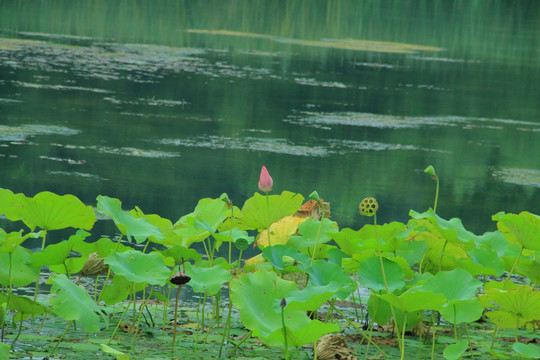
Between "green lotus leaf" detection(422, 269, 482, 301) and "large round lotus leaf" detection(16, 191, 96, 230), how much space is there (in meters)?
1.01

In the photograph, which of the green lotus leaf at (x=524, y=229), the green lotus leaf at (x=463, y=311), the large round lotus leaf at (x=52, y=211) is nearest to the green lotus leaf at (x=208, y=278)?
the large round lotus leaf at (x=52, y=211)

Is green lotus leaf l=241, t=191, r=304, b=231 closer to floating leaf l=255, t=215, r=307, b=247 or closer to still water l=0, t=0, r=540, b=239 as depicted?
floating leaf l=255, t=215, r=307, b=247

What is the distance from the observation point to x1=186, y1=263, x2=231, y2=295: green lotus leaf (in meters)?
2.39

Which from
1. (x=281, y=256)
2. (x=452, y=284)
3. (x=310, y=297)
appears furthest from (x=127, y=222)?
(x=452, y=284)

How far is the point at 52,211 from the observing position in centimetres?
253

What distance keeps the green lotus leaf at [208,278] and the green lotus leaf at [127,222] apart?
187 mm

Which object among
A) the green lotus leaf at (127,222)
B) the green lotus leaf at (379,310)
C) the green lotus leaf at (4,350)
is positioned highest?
the green lotus leaf at (127,222)

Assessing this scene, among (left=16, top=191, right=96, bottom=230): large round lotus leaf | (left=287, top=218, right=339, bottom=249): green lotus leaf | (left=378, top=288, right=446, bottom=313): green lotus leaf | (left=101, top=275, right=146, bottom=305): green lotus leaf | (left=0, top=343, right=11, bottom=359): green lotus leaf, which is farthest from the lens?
(left=287, top=218, right=339, bottom=249): green lotus leaf

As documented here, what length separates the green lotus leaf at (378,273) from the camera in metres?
2.43

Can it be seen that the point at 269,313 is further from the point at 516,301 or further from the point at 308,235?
the point at 516,301

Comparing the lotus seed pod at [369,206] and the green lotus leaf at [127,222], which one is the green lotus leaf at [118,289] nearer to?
the green lotus leaf at [127,222]

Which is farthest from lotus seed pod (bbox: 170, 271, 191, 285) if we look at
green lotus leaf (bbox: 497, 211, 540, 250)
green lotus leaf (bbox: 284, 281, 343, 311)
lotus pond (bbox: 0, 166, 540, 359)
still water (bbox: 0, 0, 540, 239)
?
still water (bbox: 0, 0, 540, 239)

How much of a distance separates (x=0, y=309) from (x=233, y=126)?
5.54 m

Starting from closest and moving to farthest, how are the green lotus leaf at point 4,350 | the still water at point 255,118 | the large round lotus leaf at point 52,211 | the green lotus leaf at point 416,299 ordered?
1. the green lotus leaf at point 4,350
2. the green lotus leaf at point 416,299
3. the large round lotus leaf at point 52,211
4. the still water at point 255,118
